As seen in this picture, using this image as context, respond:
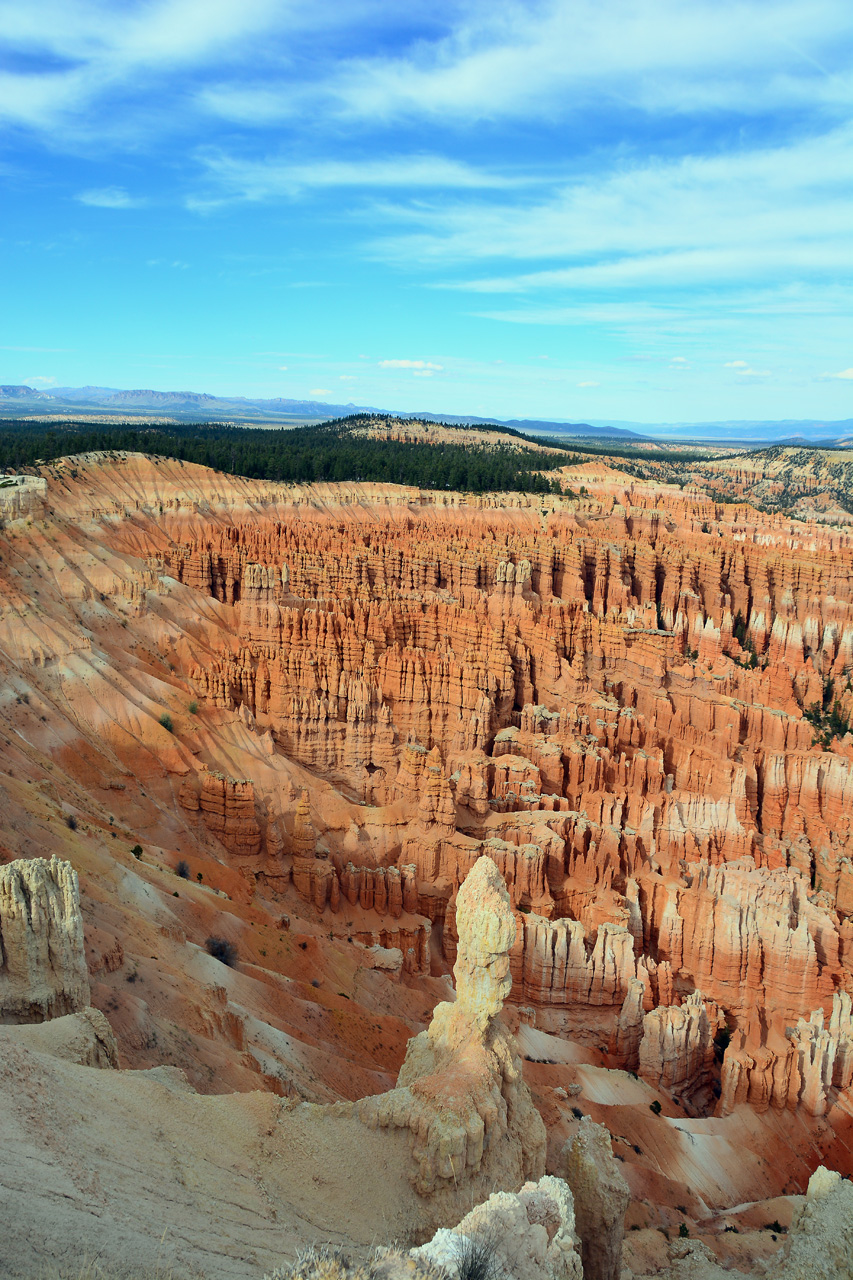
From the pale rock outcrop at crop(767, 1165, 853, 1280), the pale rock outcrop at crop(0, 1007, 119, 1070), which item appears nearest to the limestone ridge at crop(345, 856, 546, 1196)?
the pale rock outcrop at crop(0, 1007, 119, 1070)

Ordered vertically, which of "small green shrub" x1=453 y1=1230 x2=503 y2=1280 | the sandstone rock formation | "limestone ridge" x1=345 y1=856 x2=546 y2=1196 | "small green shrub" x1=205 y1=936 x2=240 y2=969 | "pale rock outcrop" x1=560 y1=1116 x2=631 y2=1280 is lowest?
the sandstone rock formation

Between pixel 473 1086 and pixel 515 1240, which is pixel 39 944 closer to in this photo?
pixel 473 1086

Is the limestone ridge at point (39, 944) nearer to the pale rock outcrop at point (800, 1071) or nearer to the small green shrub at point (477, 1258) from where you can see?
the small green shrub at point (477, 1258)

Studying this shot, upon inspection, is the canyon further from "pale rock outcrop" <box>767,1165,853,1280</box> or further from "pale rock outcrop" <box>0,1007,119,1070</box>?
"pale rock outcrop" <box>767,1165,853,1280</box>

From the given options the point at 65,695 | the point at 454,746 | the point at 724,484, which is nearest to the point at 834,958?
the point at 454,746

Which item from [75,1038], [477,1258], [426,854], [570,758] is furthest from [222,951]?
[570,758]

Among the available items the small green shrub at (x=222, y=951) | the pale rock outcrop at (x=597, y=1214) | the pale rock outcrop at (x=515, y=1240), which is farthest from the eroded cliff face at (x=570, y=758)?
the pale rock outcrop at (x=515, y=1240)

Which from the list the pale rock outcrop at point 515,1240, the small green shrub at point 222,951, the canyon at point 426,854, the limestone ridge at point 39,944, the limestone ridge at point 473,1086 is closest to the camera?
the pale rock outcrop at point 515,1240
